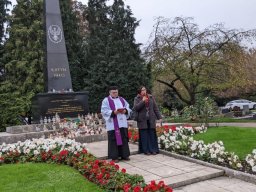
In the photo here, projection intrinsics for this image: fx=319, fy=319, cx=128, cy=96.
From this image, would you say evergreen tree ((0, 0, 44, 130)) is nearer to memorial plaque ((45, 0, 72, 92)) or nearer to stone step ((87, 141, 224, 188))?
memorial plaque ((45, 0, 72, 92))

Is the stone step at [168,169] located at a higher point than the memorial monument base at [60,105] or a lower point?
lower

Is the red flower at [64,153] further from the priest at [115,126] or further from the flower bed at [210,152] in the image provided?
the flower bed at [210,152]

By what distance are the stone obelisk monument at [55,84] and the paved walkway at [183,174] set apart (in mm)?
6080

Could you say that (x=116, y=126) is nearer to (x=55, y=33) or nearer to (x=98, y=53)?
(x=55, y=33)

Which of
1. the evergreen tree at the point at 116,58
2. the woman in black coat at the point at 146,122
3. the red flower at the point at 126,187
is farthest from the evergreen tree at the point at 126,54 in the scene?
the red flower at the point at 126,187

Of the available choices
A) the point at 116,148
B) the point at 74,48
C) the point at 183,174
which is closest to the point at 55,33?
the point at 116,148

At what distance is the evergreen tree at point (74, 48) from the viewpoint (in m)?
23.8

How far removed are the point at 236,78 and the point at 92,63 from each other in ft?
33.3

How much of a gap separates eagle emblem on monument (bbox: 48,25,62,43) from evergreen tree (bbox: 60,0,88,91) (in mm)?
9444

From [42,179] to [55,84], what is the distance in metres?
8.33

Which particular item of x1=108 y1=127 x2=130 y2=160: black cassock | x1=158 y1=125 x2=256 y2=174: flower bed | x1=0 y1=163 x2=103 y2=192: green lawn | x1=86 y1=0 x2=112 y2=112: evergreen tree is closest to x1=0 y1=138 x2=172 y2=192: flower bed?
x1=0 y1=163 x2=103 y2=192: green lawn

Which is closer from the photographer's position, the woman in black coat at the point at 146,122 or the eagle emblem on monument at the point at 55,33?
the woman in black coat at the point at 146,122

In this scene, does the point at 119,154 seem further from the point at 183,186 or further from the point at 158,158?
the point at 183,186

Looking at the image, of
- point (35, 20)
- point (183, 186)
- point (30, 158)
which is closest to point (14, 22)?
point (35, 20)
